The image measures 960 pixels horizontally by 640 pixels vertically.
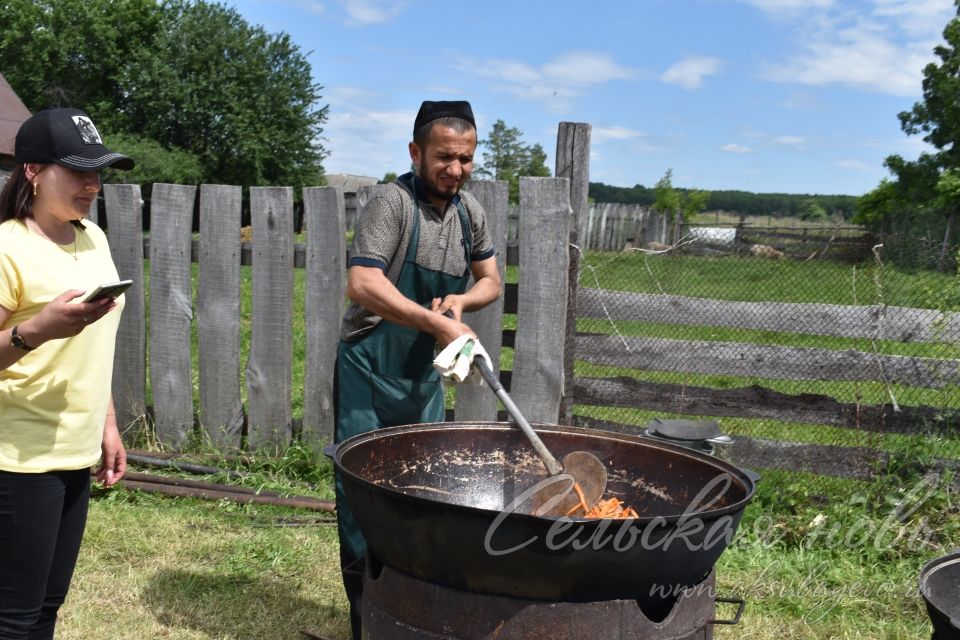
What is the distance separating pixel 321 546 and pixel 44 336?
270 cm

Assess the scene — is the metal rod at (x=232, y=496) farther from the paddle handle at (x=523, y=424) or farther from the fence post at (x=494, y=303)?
the paddle handle at (x=523, y=424)

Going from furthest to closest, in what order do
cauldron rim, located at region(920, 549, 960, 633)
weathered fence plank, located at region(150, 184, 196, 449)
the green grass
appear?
weathered fence plank, located at region(150, 184, 196, 449) → the green grass → cauldron rim, located at region(920, 549, 960, 633)

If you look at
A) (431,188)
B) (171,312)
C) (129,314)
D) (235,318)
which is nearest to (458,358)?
(431,188)

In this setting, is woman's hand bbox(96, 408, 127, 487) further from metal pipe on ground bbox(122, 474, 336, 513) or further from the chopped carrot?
metal pipe on ground bbox(122, 474, 336, 513)

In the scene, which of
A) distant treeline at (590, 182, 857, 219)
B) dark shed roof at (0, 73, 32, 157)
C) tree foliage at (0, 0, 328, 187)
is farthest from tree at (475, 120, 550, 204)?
distant treeline at (590, 182, 857, 219)

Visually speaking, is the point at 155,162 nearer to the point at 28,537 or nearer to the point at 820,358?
the point at 820,358

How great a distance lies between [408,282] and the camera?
3359 millimetres

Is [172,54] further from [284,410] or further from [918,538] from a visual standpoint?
[918,538]

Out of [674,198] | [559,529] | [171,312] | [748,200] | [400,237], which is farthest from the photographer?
[748,200]

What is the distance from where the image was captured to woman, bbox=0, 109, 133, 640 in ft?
8.02

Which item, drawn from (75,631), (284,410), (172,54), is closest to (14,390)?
(75,631)

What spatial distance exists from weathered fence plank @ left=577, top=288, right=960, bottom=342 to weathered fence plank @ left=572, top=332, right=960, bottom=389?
12 cm

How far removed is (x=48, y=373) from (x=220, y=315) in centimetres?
338

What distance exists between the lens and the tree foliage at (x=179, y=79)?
36625 millimetres
